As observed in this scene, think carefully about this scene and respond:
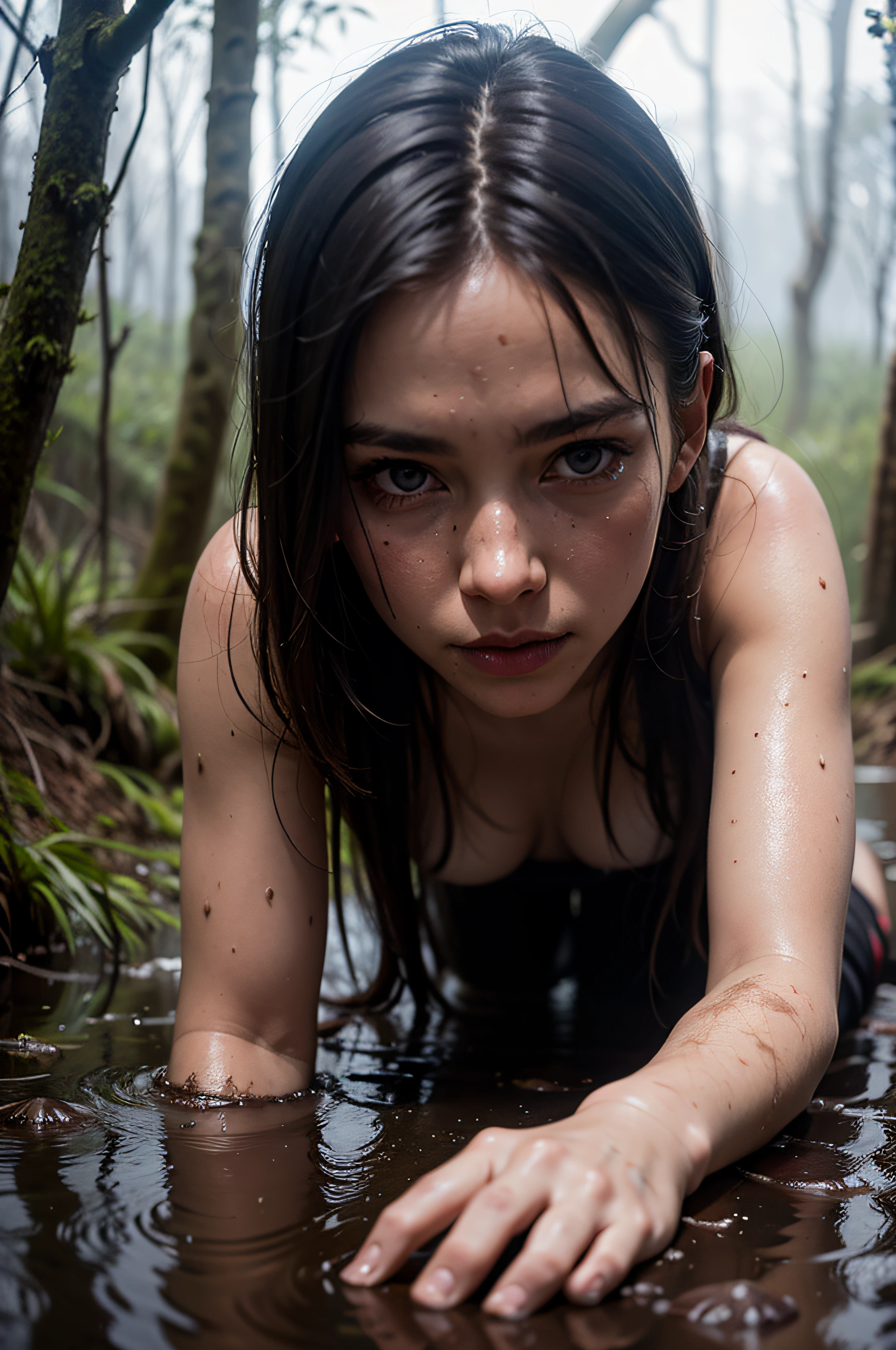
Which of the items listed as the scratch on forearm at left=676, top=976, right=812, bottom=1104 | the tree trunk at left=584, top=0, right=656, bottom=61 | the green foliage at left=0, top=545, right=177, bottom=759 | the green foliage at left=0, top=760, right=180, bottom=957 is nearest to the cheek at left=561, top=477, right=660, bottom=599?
the scratch on forearm at left=676, top=976, right=812, bottom=1104

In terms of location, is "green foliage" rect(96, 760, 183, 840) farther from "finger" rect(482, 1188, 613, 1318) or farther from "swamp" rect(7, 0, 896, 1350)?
"finger" rect(482, 1188, 613, 1318)

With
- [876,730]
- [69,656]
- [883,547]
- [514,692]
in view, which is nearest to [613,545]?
[514,692]

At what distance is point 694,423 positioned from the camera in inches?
62.6

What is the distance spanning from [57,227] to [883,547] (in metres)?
6.74

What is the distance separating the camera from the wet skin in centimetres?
96

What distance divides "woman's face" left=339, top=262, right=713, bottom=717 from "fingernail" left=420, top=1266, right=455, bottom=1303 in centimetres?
70

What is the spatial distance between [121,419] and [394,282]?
14.1 meters

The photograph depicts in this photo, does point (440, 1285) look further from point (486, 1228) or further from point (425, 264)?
point (425, 264)

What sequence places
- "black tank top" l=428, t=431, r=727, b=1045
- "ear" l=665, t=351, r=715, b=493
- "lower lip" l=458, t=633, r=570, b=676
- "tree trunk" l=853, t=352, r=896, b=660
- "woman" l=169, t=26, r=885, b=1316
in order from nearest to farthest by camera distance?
1. "woman" l=169, t=26, r=885, b=1316
2. "lower lip" l=458, t=633, r=570, b=676
3. "ear" l=665, t=351, r=715, b=493
4. "black tank top" l=428, t=431, r=727, b=1045
5. "tree trunk" l=853, t=352, r=896, b=660

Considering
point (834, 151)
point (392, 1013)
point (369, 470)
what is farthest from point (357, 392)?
point (834, 151)

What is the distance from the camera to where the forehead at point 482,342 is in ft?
4.05

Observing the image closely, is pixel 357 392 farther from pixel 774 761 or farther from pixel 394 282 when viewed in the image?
pixel 774 761

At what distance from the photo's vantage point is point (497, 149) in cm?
132

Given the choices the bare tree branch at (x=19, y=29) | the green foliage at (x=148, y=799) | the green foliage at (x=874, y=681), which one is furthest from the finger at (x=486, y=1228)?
the green foliage at (x=874, y=681)
